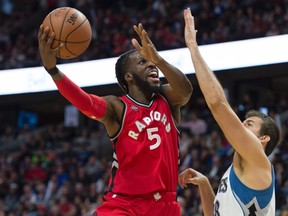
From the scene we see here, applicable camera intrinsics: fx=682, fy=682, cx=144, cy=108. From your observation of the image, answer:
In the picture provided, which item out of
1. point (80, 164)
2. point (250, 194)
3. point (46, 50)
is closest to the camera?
point (250, 194)

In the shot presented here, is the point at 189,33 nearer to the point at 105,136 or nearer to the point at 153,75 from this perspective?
the point at 153,75

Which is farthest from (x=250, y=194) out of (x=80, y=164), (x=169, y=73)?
(x=80, y=164)

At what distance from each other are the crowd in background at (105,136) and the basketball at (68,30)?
207 inches

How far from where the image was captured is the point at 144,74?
15.3 ft

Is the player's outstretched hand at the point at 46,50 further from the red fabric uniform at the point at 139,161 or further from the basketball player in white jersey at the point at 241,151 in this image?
the basketball player in white jersey at the point at 241,151

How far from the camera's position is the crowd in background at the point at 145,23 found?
14125mm

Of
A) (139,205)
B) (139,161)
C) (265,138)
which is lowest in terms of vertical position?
(139,205)

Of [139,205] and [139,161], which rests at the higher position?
[139,161]

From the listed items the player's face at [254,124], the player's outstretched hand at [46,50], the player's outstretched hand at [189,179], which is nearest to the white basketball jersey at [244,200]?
the player's face at [254,124]

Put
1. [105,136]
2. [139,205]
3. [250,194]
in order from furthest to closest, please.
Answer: [105,136], [139,205], [250,194]

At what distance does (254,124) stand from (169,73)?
2.55 ft

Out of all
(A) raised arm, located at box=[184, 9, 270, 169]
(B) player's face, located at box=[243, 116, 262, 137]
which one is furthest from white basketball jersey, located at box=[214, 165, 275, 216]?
(B) player's face, located at box=[243, 116, 262, 137]

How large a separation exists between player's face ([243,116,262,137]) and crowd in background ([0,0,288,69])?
29.8ft

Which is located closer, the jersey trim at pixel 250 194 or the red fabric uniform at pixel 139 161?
the jersey trim at pixel 250 194
